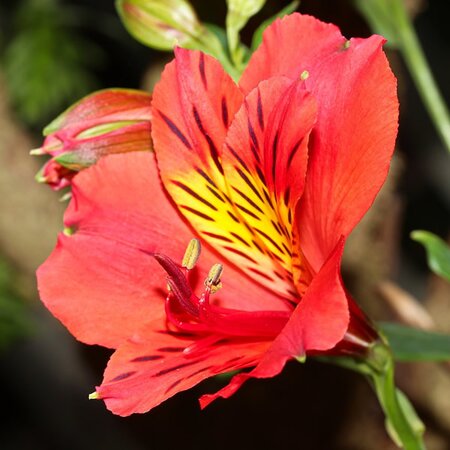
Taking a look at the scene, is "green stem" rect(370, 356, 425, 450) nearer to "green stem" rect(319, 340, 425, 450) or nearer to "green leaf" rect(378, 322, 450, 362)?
"green stem" rect(319, 340, 425, 450)

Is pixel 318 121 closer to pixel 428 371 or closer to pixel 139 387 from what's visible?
pixel 139 387

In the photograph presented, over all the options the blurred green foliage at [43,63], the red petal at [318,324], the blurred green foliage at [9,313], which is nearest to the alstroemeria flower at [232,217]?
the red petal at [318,324]

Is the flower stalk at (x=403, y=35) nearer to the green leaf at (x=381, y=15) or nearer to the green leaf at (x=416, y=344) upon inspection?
the green leaf at (x=381, y=15)

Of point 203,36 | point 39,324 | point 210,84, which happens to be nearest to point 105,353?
point 39,324

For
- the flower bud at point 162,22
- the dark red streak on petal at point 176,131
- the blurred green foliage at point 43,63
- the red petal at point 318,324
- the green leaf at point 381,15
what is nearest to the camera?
the red petal at point 318,324

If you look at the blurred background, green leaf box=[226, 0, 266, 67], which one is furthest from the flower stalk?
green leaf box=[226, 0, 266, 67]

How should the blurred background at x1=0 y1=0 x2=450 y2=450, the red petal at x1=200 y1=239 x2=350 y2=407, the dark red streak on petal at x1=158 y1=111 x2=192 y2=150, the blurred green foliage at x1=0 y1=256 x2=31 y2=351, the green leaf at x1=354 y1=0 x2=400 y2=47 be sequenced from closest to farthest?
the red petal at x1=200 y1=239 x2=350 y2=407 → the dark red streak on petal at x1=158 y1=111 x2=192 y2=150 → the green leaf at x1=354 y1=0 x2=400 y2=47 → the blurred background at x1=0 y1=0 x2=450 y2=450 → the blurred green foliage at x1=0 y1=256 x2=31 y2=351
